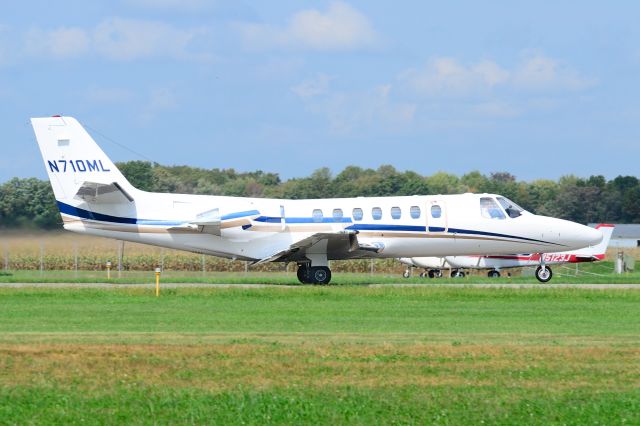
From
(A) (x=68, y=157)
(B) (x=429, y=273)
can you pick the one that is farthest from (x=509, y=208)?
(B) (x=429, y=273)

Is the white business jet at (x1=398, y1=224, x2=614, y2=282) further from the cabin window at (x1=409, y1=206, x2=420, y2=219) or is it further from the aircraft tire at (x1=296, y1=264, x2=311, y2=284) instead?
the cabin window at (x1=409, y1=206, x2=420, y2=219)

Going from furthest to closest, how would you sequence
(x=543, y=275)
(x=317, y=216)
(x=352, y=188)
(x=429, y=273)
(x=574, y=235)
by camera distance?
(x=352, y=188) → (x=429, y=273) → (x=543, y=275) → (x=574, y=235) → (x=317, y=216)

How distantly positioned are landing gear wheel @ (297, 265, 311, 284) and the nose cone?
8.71m

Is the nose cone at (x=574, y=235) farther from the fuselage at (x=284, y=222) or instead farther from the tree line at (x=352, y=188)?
the tree line at (x=352, y=188)

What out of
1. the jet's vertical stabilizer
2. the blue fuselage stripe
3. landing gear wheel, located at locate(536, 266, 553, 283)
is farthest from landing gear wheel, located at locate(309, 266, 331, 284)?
landing gear wheel, located at locate(536, 266, 553, 283)

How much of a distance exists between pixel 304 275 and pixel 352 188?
39.5 m

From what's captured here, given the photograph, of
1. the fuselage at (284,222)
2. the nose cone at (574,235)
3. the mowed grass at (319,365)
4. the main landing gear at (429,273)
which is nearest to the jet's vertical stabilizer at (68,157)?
the fuselage at (284,222)

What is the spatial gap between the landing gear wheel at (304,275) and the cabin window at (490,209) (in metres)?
6.24

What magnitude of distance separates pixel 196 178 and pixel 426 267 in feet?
75.0

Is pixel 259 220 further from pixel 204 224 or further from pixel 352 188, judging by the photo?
pixel 352 188

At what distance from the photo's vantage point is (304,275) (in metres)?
37.1

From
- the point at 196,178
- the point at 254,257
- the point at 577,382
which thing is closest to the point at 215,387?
the point at 577,382

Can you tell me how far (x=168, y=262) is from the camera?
6081 cm

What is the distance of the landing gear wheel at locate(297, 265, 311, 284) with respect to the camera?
1455 inches
